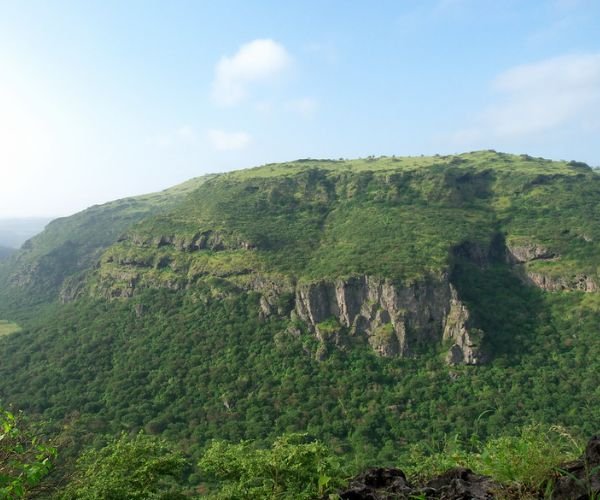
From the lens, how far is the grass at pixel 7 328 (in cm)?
14573

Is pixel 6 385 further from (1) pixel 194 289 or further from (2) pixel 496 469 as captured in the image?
(2) pixel 496 469

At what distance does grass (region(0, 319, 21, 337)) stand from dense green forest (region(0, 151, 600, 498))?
127cm

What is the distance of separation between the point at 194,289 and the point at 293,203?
52.2 metres

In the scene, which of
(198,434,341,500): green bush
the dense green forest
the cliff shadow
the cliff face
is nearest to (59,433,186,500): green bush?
(198,434,341,500): green bush

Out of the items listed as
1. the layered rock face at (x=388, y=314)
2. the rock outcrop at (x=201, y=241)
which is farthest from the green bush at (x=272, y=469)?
the rock outcrop at (x=201, y=241)

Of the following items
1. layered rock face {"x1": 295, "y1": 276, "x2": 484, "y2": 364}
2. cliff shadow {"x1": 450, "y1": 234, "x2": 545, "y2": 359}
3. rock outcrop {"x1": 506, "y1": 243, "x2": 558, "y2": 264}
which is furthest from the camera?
rock outcrop {"x1": 506, "y1": 243, "x2": 558, "y2": 264}

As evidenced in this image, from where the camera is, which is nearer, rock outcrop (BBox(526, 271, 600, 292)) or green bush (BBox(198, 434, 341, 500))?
green bush (BBox(198, 434, 341, 500))

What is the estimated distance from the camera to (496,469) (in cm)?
1183

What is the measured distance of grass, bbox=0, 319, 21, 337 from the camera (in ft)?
478

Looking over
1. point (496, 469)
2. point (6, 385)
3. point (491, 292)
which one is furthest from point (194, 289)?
point (496, 469)

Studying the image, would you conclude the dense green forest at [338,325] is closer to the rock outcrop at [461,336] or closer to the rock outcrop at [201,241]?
the rock outcrop at [461,336]

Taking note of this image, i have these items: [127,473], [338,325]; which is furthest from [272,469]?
[338,325]

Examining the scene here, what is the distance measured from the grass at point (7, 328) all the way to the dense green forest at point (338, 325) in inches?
49.8

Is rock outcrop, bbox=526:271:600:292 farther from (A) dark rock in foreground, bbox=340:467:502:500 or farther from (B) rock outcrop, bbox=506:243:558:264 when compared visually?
(A) dark rock in foreground, bbox=340:467:502:500
